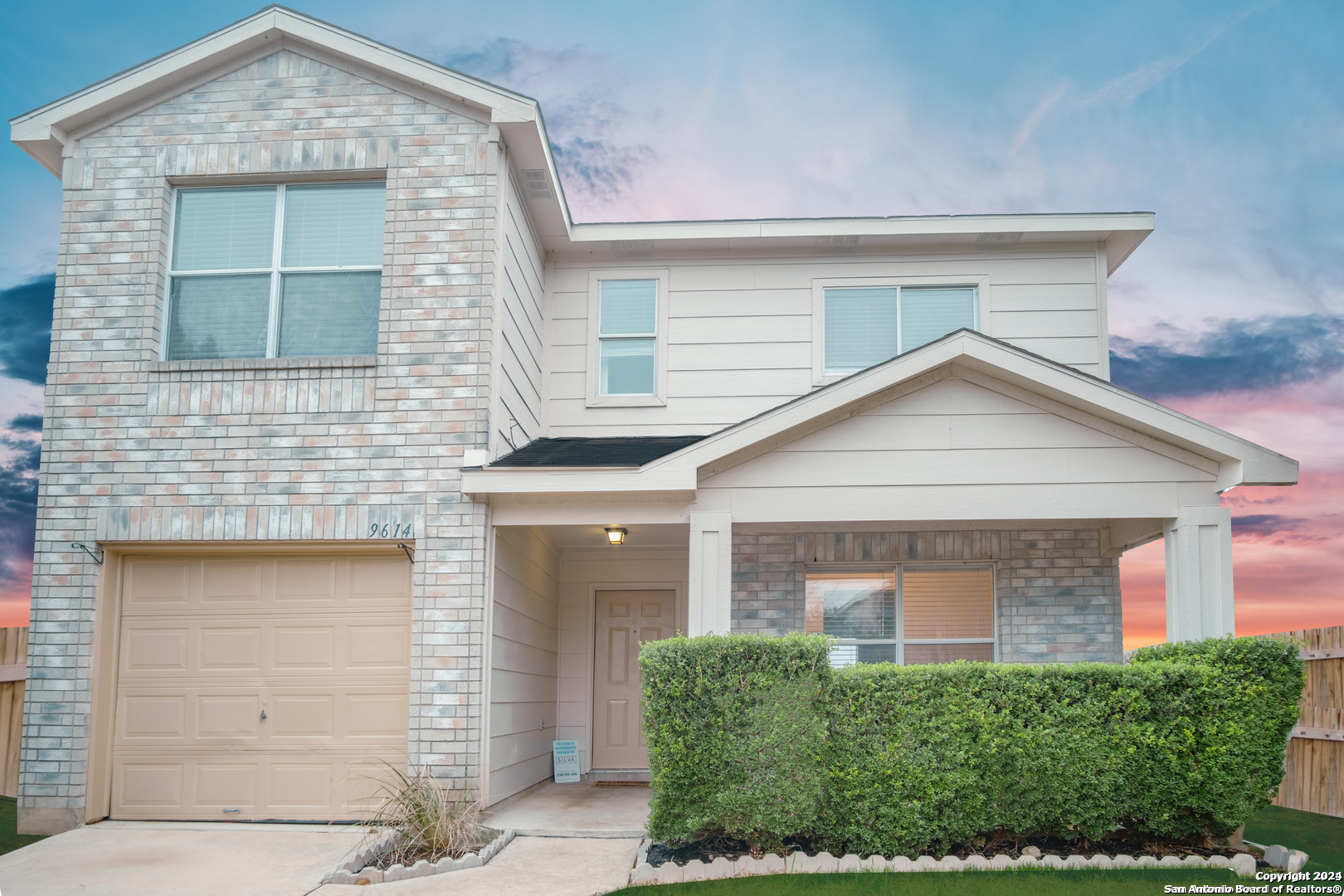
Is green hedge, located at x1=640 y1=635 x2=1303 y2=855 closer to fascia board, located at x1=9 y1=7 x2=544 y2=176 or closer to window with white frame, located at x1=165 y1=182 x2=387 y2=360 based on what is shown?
window with white frame, located at x1=165 y1=182 x2=387 y2=360

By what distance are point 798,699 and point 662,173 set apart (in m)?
9.25

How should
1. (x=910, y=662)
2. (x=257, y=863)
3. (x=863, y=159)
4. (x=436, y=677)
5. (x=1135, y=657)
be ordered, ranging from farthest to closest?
1. (x=863, y=159)
2. (x=910, y=662)
3. (x=436, y=677)
4. (x=1135, y=657)
5. (x=257, y=863)

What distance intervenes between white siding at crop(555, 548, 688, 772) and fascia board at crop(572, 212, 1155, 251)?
3.63 m

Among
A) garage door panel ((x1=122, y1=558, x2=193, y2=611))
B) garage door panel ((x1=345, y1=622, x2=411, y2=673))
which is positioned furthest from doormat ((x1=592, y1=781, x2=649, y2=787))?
garage door panel ((x1=122, y1=558, x2=193, y2=611))

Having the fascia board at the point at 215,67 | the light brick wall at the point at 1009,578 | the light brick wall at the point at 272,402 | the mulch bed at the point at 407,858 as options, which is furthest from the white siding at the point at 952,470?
the fascia board at the point at 215,67

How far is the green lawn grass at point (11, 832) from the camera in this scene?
7.82 metres

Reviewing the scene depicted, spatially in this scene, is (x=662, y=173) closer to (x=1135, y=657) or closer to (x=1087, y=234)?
(x=1087, y=234)

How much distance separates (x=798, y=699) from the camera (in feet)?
21.0

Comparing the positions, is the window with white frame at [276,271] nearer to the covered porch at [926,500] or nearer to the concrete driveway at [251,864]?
the covered porch at [926,500]

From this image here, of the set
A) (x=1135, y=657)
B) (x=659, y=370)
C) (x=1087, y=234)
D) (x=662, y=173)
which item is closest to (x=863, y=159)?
(x=662, y=173)

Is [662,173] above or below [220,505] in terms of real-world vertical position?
above

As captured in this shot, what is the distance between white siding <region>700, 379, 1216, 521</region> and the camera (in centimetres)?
791

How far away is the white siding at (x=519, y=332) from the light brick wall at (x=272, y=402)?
39cm

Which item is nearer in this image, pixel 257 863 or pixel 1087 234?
pixel 257 863
